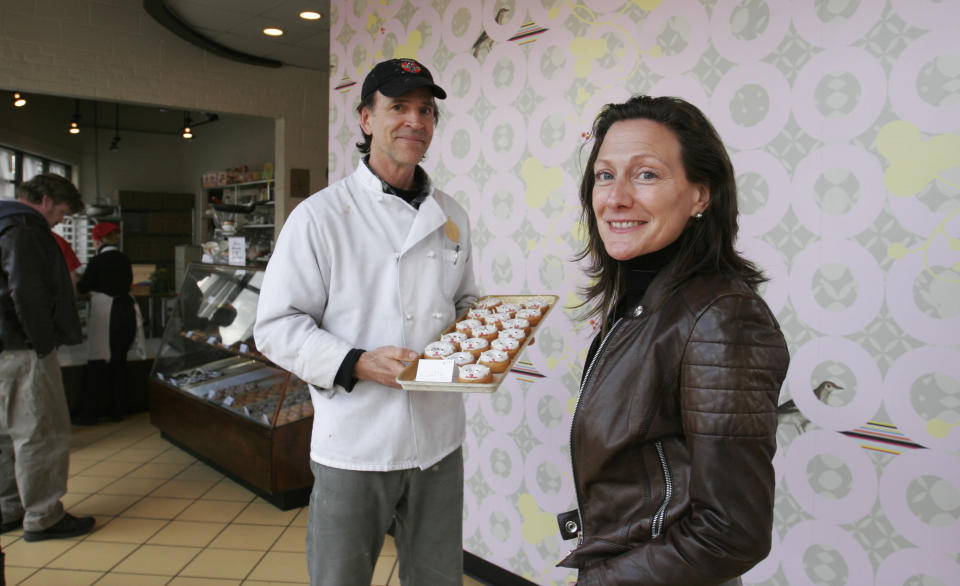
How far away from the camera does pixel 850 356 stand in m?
1.90

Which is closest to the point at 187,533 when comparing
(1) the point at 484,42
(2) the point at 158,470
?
(2) the point at 158,470

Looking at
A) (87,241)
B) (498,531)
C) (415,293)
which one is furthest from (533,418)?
(87,241)

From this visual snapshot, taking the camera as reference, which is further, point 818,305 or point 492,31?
point 492,31

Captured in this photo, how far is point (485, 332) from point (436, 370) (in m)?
0.30

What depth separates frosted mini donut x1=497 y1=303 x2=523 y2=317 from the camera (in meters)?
1.90

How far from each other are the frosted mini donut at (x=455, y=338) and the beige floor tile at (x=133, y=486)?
3.26 m

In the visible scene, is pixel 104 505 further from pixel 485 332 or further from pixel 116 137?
pixel 116 137

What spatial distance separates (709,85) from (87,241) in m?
11.6

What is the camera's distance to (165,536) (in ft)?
11.1

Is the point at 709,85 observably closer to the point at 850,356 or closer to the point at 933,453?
the point at 850,356

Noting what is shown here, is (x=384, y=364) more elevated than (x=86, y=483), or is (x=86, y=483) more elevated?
(x=384, y=364)

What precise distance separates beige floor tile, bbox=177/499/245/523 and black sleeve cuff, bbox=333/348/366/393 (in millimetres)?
2532

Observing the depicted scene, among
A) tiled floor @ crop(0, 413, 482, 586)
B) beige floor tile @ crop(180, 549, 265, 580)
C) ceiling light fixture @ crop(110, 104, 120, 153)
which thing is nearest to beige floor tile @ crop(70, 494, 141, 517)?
tiled floor @ crop(0, 413, 482, 586)

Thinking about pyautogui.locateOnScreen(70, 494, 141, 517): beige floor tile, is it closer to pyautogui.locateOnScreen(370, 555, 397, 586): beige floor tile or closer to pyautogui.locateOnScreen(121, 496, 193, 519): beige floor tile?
pyautogui.locateOnScreen(121, 496, 193, 519): beige floor tile
